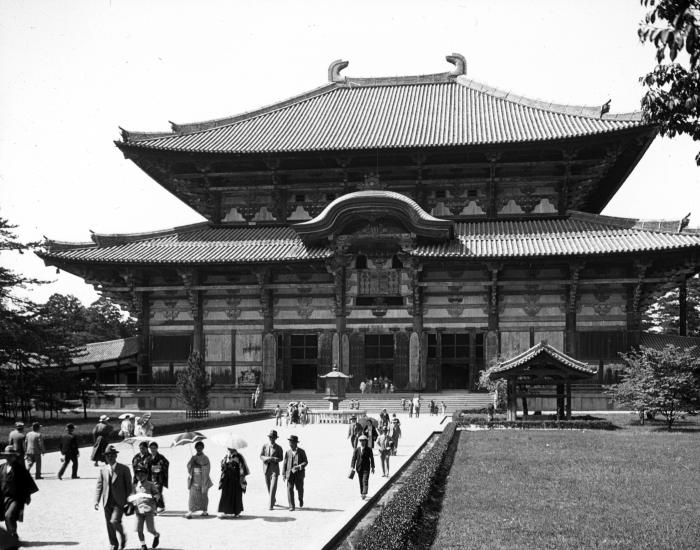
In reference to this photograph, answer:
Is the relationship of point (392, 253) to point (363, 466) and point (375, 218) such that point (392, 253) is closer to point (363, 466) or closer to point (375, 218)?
point (375, 218)

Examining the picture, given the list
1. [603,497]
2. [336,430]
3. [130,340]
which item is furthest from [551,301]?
[603,497]

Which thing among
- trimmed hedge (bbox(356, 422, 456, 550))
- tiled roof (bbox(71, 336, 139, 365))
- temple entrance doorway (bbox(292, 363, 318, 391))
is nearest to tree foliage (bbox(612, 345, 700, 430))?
trimmed hedge (bbox(356, 422, 456, 550))

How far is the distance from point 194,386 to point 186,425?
722 centimetres

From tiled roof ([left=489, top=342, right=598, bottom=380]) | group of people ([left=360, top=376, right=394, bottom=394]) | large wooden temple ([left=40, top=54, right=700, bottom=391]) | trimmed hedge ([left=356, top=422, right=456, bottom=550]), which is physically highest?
large wooden temple ([left=40, top=54, right=700, bottom=391])

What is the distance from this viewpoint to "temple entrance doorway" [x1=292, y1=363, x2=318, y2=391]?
170 ft

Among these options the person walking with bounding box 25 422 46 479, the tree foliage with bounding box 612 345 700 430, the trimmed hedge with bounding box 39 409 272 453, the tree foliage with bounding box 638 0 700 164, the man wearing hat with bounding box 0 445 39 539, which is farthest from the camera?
the tree foliage with bounding box 612 345 700 430

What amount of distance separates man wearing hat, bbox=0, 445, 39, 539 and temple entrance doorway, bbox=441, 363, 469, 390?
38.4m

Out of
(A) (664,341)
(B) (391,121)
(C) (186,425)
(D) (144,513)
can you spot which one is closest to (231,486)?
(D) (144,513)

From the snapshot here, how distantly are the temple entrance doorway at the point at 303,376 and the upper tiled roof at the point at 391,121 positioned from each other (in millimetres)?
12776

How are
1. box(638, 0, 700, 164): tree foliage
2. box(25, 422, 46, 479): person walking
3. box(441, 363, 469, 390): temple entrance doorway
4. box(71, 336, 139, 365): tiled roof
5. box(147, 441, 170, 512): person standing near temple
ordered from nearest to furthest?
box(638, 0, 700, 164): tree foliage → box(147, 441, 170, 512): person standing near temple → box(25, 422, 46, 479): person walking → box(441, 363, 469, 390): temple entrance doorway → box(71, 336, 139, 365): tiled roof

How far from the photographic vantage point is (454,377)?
51.2 metres

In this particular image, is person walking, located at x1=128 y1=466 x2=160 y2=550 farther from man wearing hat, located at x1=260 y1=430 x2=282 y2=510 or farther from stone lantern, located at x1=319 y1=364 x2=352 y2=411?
stone lantern, located at x1=319 y1=364 x2=352 y2=411

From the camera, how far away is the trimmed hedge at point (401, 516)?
11562 mm

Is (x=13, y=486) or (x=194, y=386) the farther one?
(x=194, y=386)
